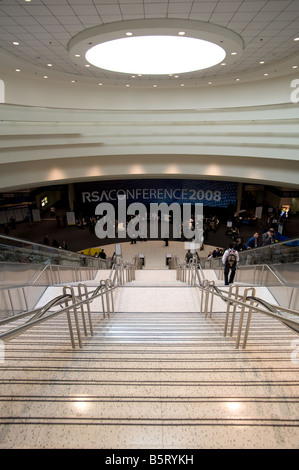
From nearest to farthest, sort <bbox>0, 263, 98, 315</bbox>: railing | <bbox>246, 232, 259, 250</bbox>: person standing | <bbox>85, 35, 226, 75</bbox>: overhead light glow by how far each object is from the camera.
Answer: <bbox>0, 263, 98, 315</bbox>: railing, <bbox>246, 232, 259, 250</bbox>: person standing, <bbox>85, 35, 226, 75</bbox>: overhead light glow

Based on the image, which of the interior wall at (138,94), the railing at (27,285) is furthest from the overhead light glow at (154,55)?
the railing at (27,285)

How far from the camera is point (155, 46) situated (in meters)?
11.2

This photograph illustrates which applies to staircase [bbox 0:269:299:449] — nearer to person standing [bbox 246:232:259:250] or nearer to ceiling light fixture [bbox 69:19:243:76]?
person standing [bbox 246:232:259:250]

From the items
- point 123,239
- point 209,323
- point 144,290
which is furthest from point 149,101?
point 209,323

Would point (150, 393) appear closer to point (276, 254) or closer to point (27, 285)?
point (27, 285)

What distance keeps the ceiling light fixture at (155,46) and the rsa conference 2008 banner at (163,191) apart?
328 inches

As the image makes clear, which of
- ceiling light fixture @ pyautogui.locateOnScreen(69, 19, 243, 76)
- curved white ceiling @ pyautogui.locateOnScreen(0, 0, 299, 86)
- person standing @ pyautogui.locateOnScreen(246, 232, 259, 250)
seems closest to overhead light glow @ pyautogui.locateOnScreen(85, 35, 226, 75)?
ceiling light fixture @ pyautogui.locateOnScreen(69, 19, 243, 76)

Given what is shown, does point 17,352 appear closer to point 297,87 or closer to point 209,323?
point 209,323

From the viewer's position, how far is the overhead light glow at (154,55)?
1056cm

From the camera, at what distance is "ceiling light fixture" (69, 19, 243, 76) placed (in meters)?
7.18

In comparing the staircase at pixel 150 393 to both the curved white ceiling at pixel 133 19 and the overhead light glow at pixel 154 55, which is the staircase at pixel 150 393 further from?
the overhead light glow at pixel 154 55

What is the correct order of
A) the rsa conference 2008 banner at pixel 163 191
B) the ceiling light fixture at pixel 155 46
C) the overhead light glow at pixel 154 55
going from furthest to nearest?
the rsa conference 2008 banner at pixel 163 191 < the overhead light glow at pixel 154 55 < the ceiling light fixture at pixel 155 46

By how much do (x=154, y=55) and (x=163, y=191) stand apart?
358 inches

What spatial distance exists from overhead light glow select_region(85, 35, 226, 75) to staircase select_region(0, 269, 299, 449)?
10284 millimetres
